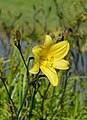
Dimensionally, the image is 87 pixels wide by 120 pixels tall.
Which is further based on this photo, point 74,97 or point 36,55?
point 74,97

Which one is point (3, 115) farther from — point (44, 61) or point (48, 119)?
point (44, 61)

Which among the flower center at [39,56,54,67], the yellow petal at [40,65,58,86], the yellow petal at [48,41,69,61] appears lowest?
the yellow petal at [40,65,58,86]

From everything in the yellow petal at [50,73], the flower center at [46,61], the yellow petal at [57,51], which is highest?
the yellow petal at [57,51]

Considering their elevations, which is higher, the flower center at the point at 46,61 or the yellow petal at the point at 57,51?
the yellow petal at the point at 57,51

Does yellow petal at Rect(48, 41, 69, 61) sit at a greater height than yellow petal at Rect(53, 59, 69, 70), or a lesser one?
greater

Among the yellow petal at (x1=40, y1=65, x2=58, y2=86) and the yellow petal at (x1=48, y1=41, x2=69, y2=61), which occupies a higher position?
the yellow petal at (x1=48, y1=41, x2=69, y2=61)

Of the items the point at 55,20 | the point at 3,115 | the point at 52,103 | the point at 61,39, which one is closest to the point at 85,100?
the point at 52,103

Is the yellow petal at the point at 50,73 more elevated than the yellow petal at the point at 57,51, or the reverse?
the yellow petal at the point at 57,51

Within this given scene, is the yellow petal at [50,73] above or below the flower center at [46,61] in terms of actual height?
below
